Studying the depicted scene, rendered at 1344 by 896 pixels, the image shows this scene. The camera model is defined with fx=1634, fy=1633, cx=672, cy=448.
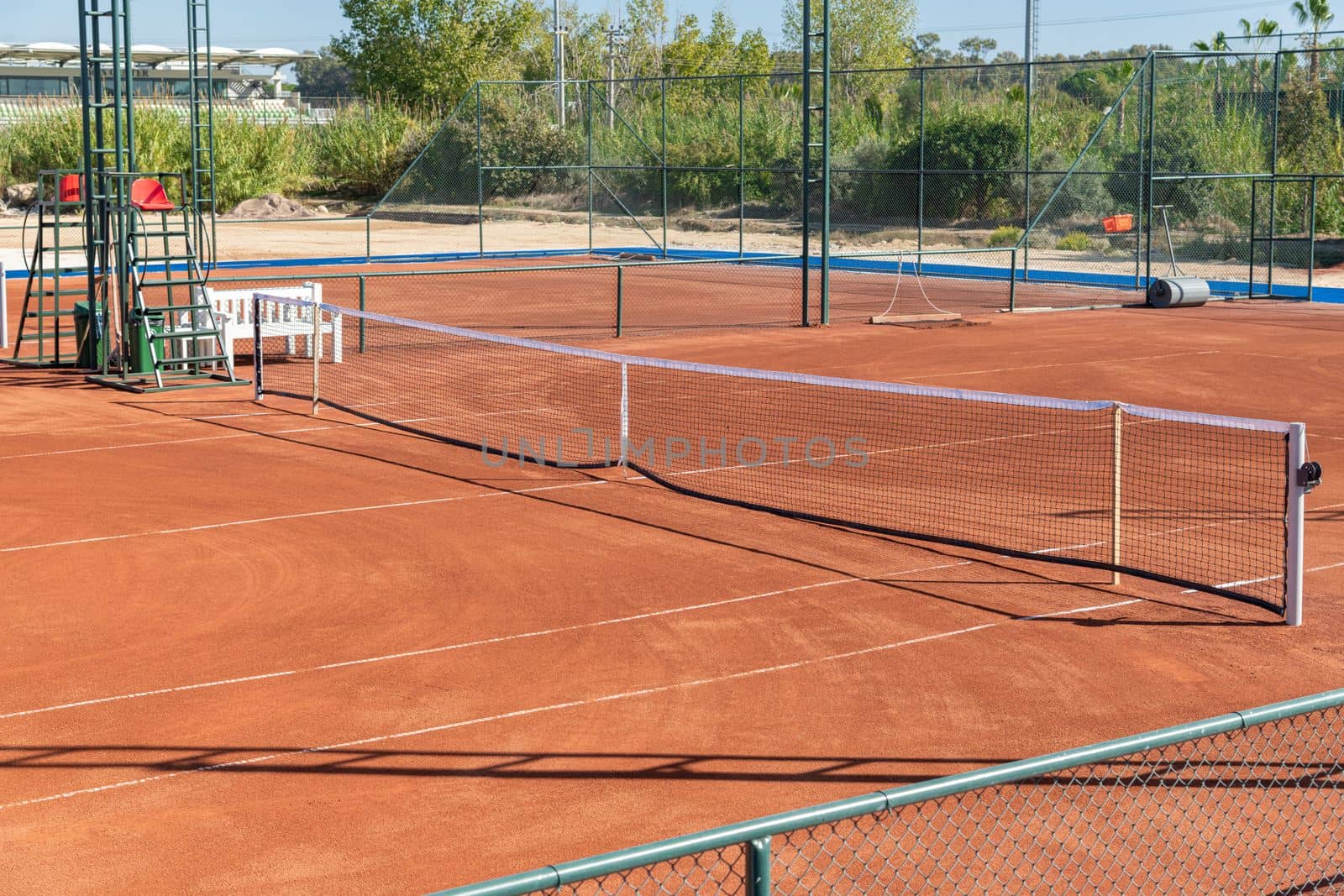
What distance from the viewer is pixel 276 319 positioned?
21.2 metres

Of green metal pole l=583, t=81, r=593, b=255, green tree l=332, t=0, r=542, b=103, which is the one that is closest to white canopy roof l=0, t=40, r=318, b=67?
green tree l=332, t=0, r=542, b=103

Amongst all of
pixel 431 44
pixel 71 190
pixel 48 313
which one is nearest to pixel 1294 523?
pixel 71 190

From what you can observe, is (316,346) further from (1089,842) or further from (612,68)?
(612,68)

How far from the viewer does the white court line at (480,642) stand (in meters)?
8.23

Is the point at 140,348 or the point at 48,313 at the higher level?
the point at 48,313

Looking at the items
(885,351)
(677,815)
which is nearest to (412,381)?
(885,351)

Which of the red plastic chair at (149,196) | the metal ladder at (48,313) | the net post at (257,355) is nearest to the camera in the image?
the net post at (257,355)

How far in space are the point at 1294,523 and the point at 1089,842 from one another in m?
3.84

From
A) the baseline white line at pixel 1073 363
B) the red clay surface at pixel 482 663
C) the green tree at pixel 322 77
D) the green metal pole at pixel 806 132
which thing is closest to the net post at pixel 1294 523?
the red clay surface at pixel 482 663

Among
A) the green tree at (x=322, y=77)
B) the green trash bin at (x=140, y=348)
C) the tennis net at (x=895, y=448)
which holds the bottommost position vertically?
the tennis net at (x=895, y=448)

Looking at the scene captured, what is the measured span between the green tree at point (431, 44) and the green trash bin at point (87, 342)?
2210 inches

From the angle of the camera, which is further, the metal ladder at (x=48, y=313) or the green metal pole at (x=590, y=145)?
the green metal pole at (x=590, y=145)

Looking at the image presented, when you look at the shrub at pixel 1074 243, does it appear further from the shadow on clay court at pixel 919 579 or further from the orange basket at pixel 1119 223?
the shadow on clay court at pixel 919 579

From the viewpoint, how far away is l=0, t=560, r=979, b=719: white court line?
8.23 meters
